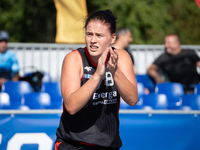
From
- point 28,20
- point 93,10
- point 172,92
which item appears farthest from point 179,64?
point 28,20

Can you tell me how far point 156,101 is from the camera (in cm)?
463

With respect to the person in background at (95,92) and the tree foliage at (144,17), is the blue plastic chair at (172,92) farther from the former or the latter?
the tree foliage at (144,17)

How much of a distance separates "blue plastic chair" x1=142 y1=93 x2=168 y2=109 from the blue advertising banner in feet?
5.20

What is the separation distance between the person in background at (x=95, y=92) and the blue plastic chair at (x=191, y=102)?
3064 mm

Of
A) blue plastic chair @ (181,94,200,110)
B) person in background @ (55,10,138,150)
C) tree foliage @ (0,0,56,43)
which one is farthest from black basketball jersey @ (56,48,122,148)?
tree foliage @ (0,0,56,43)

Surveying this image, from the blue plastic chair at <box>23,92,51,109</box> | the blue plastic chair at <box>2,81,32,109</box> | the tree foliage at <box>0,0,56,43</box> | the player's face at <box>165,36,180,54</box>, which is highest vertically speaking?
the tree foliage at <box>0,0,56,43</box>

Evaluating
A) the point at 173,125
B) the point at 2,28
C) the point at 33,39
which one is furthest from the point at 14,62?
the point at 33,39

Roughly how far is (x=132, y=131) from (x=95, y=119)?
1135 mm

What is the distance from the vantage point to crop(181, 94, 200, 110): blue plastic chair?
463cm

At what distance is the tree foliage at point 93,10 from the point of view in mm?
15086

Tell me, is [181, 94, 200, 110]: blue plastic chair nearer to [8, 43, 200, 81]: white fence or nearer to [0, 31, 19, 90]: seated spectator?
[8, 43, 200, 81]: white fence

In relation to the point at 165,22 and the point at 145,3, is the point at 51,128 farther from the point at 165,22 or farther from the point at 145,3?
the point at 165,22

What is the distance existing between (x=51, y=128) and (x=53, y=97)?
2571mm

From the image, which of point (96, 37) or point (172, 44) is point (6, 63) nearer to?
point (172, 44)
